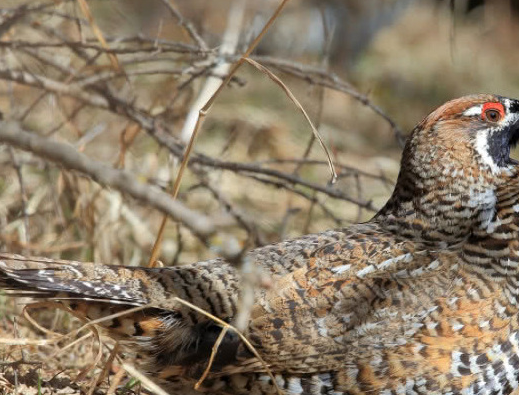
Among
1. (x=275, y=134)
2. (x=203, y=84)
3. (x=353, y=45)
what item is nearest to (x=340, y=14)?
(x=353, y=45)

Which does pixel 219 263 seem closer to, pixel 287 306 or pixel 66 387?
pixel 287 306

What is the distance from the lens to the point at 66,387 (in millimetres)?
3900

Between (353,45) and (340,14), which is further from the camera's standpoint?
(353,45)

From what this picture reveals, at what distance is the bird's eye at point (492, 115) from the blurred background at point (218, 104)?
42 centimetres

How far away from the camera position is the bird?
3359 millimetres

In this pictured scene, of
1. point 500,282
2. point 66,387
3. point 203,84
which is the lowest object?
point 66,387

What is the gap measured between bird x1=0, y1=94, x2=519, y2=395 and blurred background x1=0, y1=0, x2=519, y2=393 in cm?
42

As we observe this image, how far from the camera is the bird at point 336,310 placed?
3.36 meters

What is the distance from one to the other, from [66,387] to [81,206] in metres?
1.66

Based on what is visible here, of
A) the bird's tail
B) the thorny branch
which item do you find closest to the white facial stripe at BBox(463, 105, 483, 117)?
the thorny branch

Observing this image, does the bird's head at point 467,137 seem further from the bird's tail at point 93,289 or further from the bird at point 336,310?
the bird's tail at point 93,289

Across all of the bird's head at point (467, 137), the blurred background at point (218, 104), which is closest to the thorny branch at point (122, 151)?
the blurred background at point (218, 104)

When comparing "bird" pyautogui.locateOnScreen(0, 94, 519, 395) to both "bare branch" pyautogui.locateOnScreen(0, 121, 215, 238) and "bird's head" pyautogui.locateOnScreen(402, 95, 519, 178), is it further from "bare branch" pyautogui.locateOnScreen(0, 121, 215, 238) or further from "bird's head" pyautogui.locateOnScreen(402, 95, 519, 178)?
"bare branch" pyautogui.locateOnScreen(0, 121, 215, 238)

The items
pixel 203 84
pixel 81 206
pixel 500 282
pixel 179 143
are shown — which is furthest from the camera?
pixel 203 84
